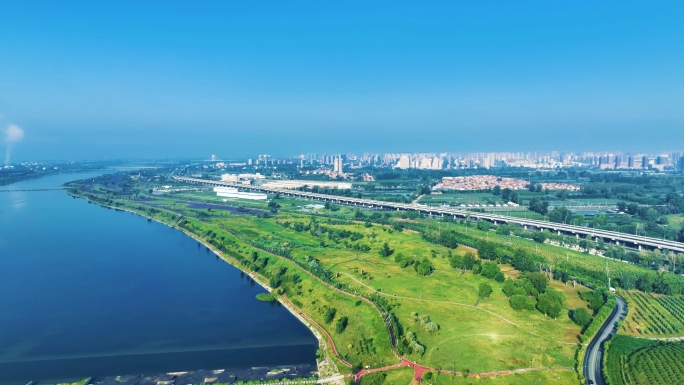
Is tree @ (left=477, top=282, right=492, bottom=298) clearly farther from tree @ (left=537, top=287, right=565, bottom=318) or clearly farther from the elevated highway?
the elevated highway

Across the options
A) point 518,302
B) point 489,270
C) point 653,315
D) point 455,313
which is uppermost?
point 489,270

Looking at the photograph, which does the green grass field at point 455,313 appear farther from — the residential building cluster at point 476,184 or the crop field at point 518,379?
the residential building cluster at point 476,184

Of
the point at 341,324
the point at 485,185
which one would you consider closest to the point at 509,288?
the point at 341,324

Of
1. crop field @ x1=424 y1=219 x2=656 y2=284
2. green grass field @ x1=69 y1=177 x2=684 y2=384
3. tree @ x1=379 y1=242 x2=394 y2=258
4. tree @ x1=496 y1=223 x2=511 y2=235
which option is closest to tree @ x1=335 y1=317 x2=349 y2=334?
green grass field @ x1=69 y1=177 x2=684 y2=384

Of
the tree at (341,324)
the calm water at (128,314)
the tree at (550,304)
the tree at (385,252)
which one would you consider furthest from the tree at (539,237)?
the calm water at (128,314)

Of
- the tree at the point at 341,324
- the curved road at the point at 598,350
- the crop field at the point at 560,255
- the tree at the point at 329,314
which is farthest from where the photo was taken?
the crop field at the point at 560,255

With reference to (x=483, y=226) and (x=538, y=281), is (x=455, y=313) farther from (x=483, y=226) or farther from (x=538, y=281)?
(x=483, y=226)
